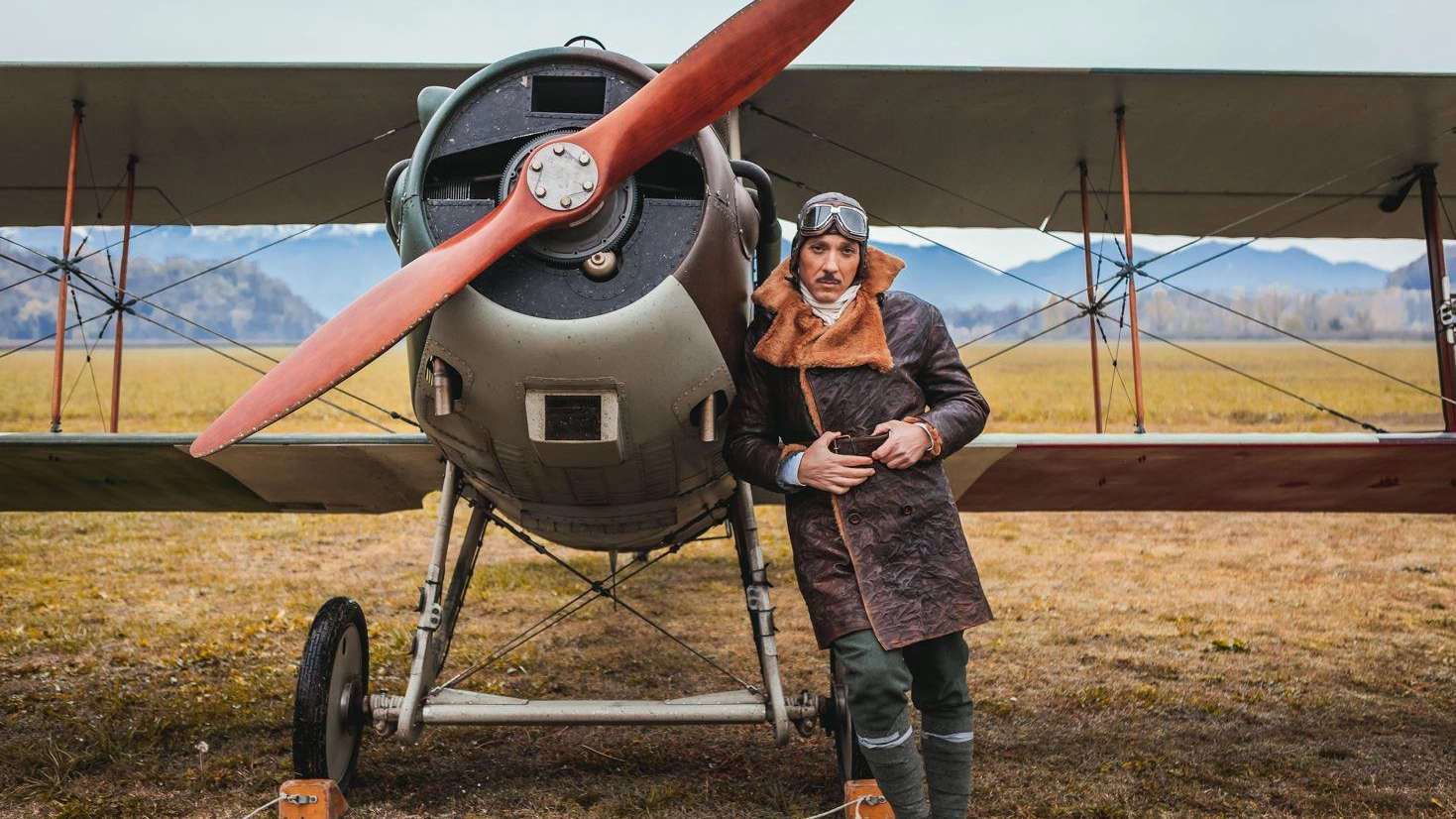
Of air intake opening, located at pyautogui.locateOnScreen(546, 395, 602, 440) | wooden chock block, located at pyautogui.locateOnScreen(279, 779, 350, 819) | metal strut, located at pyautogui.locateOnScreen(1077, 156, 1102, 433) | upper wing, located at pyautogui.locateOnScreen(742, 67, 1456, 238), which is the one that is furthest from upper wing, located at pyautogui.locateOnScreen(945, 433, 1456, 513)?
wooden chock block, located at pyautogui.locateOnScreen(279, 779, 350, 819)

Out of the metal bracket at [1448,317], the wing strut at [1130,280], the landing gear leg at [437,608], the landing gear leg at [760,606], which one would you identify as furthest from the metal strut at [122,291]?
the metal bracket at [1448,317]

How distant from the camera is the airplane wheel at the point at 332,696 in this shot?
10.8 feet

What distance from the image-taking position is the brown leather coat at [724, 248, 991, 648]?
2.42 metres

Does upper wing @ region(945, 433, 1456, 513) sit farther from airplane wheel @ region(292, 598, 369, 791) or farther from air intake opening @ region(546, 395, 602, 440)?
airplane wheel @ region(292, 598, 369, 791)

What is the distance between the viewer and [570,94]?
8.73 ft

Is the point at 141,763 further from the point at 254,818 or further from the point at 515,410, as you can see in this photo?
the point at 515,410

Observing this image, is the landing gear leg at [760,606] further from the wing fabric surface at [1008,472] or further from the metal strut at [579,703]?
the wing fabric surface at [1008,472]

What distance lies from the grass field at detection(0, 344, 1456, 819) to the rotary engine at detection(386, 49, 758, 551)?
1586 mm

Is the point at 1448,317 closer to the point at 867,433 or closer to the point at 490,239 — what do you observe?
the point at 867,433

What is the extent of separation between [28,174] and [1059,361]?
235ft

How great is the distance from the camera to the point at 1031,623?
7.08 m

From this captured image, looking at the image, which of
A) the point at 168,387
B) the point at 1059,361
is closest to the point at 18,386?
the point at 168,387

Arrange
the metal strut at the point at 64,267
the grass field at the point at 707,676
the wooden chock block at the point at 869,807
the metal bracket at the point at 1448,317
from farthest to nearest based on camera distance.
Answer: the metal bracket at the point at 1448,317, the metal strut at the point at 64,267, the grass field at the point at 707,676, the wooden chock block at the point at 869,807

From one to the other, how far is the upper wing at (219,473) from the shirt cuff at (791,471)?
2.13 m
